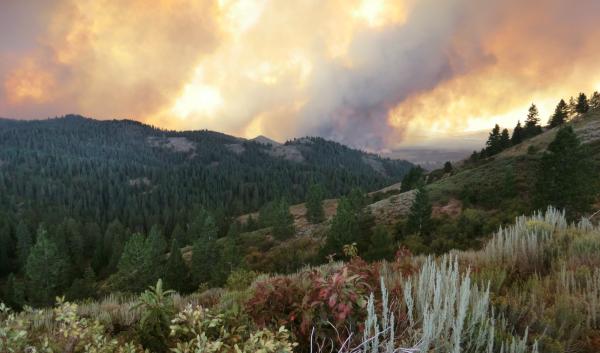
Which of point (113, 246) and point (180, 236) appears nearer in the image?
point (113, 246)

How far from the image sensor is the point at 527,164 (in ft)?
148

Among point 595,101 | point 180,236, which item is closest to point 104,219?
point 180,236

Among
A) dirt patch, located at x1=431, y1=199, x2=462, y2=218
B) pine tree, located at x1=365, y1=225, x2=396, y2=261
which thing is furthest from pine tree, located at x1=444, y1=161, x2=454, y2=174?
pine tree, located at x1=365, y1=225, x2=396, y2=261

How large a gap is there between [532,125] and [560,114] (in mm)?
9291

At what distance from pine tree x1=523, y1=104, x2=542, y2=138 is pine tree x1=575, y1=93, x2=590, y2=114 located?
11503mm

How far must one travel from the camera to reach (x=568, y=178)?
82.1 ft

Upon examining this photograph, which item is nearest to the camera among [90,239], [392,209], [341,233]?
[341,233]

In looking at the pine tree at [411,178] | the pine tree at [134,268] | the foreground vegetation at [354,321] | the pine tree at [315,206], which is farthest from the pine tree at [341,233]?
the pine tree at [411,178]

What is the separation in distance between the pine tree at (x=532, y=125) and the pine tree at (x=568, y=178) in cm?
4889

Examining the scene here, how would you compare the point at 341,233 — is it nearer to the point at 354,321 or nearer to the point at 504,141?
the point at 354,321

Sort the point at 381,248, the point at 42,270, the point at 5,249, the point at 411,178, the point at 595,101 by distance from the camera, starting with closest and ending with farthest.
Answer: the point at 381,248, the point at 42,270, the point at 411,178, the point at 5,249, the point at 595,101

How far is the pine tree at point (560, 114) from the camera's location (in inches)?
2852

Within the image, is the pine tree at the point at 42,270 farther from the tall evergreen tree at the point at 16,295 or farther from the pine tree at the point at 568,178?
the pine tree at the point at 568,178

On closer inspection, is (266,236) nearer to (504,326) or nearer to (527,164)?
(527,164)
